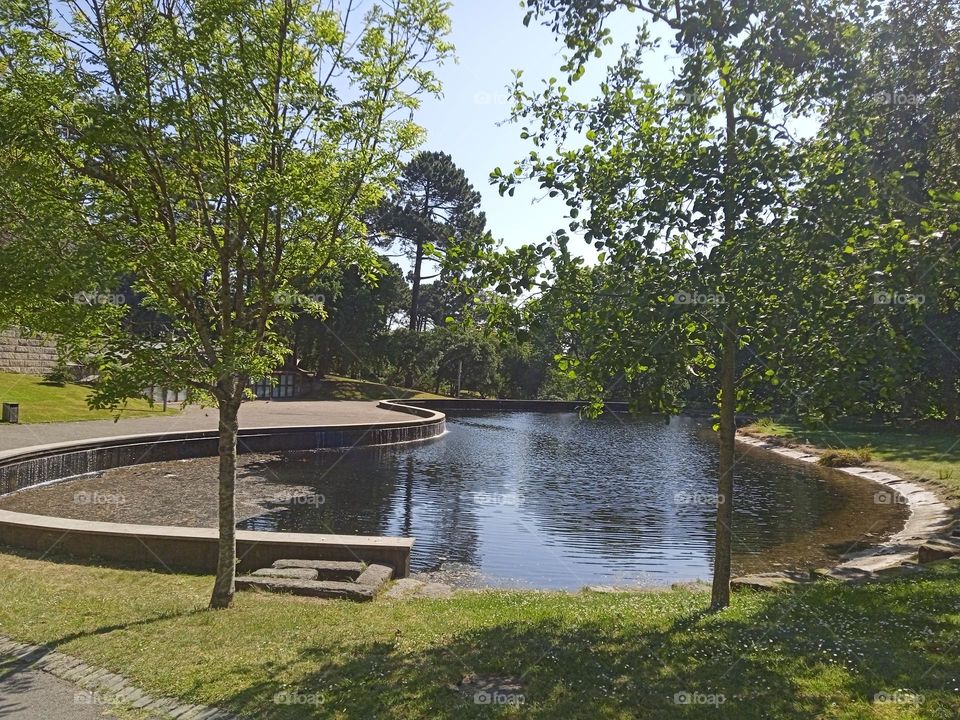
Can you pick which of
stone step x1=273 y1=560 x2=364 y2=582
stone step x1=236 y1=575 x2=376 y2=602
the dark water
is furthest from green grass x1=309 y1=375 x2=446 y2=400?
stone step x1=236 y1=575 x2=376 y2=602

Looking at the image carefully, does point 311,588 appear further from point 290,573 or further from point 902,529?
point 902,529

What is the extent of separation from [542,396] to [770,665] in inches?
3108

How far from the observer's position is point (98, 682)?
6.98 meters

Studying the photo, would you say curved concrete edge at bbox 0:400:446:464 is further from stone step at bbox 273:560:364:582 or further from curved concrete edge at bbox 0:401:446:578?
stone step at bbox 273:560:364:582

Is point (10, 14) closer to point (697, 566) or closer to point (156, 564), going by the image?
point (156, 564)

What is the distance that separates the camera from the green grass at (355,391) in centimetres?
6606

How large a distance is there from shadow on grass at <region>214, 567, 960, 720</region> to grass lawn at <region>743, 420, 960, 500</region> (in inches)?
662

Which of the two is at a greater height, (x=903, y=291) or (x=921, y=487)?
(x=903, y=291)

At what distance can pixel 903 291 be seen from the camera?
25.2ft

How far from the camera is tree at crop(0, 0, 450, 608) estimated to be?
8.15 meters

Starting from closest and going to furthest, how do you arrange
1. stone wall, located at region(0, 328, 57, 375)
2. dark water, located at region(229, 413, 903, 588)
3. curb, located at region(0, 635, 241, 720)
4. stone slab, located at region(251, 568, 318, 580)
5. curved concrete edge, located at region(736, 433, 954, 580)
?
curb, located at region(0, 635, 241, 720) → stone slab, located at region(251, 568, 318, 580) → curved concrete edge, located at region(736, 433, 954, 580) → dark water, located at region(229, 413, 903, 588) → stone wall, located at region(0, 328, 57, 375)

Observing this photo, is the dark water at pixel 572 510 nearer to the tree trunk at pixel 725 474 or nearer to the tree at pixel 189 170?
the tree trunk at pixel 725 474

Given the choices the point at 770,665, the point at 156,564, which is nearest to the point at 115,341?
the point at 156,564

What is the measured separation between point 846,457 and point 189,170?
3299 cm
